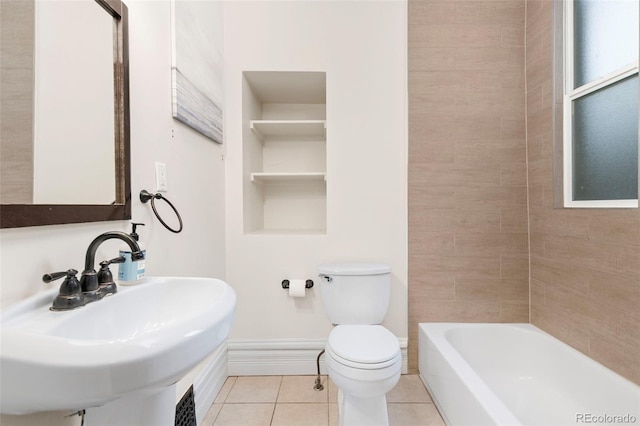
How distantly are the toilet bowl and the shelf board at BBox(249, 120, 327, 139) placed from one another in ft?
4.44

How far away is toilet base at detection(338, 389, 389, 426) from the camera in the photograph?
127 cm

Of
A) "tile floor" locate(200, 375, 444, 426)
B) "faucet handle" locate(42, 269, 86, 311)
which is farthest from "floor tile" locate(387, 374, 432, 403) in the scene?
"faucet handle" locate(42, 269, 86, 311)

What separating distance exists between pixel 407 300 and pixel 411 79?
1.45m

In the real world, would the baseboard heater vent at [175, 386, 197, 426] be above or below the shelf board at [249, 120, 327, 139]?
below

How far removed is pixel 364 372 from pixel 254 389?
89 cm

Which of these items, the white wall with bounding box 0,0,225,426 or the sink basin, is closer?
the sink basin

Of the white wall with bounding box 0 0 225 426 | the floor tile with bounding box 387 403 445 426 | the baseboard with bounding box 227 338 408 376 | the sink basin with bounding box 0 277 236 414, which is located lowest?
the floor tile with bounding box 387 403 445 426

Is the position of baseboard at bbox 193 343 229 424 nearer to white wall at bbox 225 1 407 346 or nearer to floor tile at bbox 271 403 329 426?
white wall at bbox 225 1 407 346

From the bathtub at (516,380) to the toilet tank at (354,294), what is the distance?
1.29ft

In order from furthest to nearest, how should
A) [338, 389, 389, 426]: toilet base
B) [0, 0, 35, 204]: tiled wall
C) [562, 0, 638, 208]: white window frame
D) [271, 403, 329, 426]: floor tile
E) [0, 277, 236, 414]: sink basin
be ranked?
1. [562, 0, 638, 208]: white window frame
2. [271, 403, 329, 426]: floor tile
3. [338, 389, 389, 426]: toilet base
4. [0, 0, 35, 204]: tiled wall
5. [0, 277, 236, 414]: sink basin

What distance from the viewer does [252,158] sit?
2.06 m

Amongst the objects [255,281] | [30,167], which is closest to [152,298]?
[30,167]

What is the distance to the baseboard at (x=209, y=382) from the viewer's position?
1441 mm

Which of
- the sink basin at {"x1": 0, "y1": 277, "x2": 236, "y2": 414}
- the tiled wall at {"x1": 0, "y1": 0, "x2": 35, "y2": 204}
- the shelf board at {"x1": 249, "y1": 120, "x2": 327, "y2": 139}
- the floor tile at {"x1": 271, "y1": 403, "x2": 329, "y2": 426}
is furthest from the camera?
the shelf board at {"x1": 249, "y1": 120, "x2": 327, "y2": 139}
